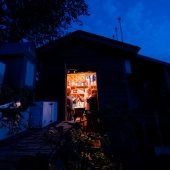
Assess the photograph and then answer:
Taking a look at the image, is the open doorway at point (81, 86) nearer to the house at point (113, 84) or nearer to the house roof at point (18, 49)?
the house roof at point (18, 49)

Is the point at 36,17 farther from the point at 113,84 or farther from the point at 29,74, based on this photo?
the point at 113,84

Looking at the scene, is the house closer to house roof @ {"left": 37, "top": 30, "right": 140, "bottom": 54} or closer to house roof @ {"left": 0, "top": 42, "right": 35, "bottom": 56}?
house roof @ {"left": 37, "top": 30, "right": 140, "bottom": 54}

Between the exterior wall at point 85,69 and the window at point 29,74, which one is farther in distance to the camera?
the window at point 29,74

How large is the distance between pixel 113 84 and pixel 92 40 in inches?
112

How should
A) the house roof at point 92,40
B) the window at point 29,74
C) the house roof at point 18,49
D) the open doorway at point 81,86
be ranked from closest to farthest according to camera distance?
the house roof at point 92,40 → the house roof at point 18,49 → the window at point 29,74 → the open doorway at point 81,86

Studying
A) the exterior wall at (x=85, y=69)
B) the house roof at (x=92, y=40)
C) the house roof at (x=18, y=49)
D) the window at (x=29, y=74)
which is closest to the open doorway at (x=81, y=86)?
the window at (x=29, y=74)

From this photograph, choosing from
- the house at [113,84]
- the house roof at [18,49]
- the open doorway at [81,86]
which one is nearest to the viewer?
the house at [113,84]

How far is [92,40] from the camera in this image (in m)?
11.1

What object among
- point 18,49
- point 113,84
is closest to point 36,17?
point 18,49

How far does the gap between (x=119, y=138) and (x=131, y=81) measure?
4.76 m

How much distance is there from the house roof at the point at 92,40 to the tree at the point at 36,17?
324 inches

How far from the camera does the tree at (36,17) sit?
18.0 meters

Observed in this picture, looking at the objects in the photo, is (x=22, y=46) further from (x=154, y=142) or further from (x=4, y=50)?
(x=154, y=142)

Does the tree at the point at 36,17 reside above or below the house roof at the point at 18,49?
above
